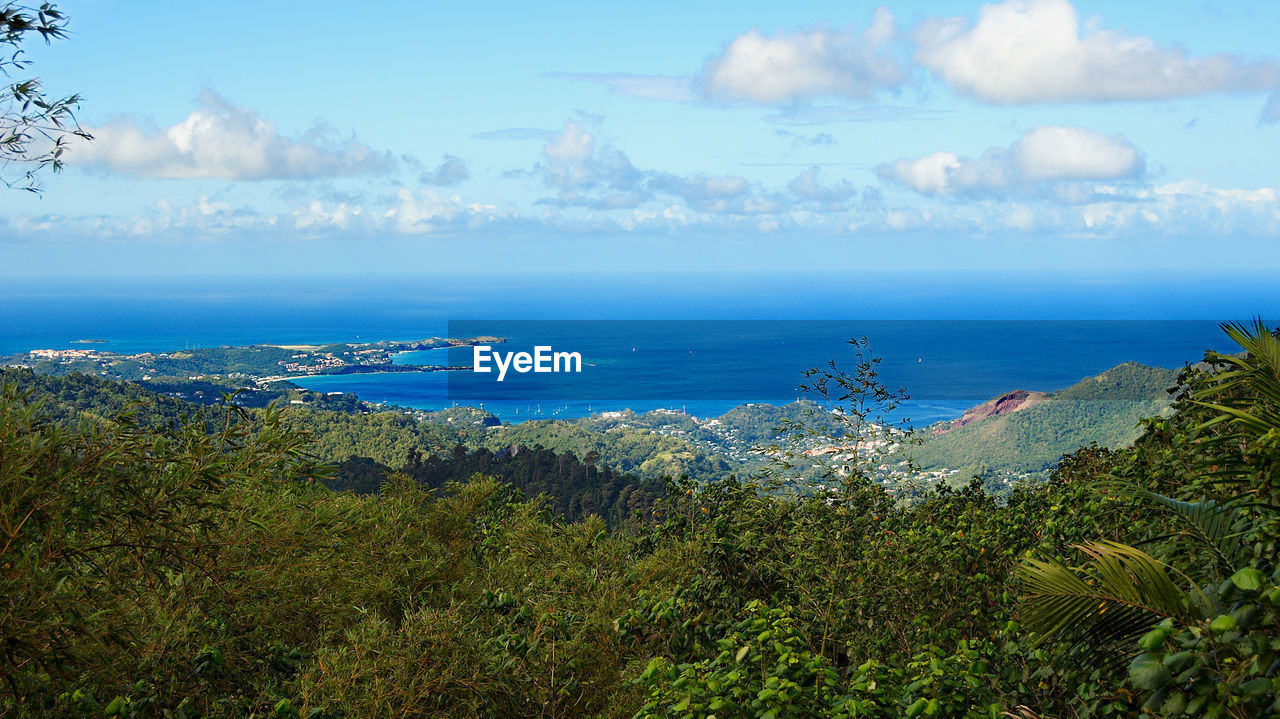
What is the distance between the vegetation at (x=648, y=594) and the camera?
226cm

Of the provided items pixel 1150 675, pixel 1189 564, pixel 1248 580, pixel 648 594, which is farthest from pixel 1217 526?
pixel 648 594

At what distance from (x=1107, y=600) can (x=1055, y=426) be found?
38.4 meters

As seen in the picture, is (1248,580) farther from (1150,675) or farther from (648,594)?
(648,594)

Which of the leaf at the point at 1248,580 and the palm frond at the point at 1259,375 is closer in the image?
the leaf at the point at 1248,580

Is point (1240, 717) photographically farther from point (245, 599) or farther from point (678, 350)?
point (678, 350)

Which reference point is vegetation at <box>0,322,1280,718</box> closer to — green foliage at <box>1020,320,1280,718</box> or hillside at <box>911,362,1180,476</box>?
green foliage at <box>1020,320,1280,718</box>

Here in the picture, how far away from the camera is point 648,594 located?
17.1ft

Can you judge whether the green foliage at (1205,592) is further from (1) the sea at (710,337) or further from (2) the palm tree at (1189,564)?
(1) the sea at (710,337)

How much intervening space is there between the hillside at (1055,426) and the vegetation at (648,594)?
1118 inches

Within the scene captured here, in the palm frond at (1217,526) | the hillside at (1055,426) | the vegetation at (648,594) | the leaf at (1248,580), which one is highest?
the leaf at (1248,580)

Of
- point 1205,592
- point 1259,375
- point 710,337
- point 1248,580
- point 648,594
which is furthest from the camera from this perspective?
point 710,337

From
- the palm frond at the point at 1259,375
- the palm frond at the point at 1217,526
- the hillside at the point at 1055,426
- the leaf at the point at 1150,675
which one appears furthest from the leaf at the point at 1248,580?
the hillside at the point at 1055,426

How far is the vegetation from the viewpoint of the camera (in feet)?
7.41

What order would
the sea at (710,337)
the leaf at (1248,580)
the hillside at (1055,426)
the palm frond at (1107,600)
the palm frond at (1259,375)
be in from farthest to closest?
1. the sea at (710,337)
2. the hillside at (1055,426)
3. the palm frond at (1259,375)
4. the palm frond at (1107,600)
5. the leaf at (1248,580)
